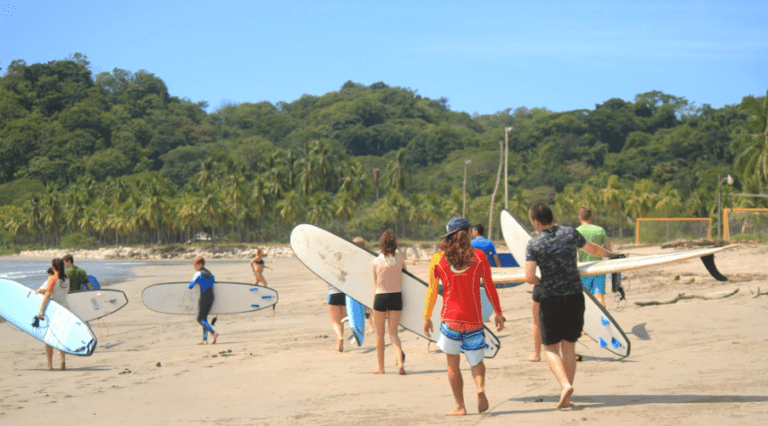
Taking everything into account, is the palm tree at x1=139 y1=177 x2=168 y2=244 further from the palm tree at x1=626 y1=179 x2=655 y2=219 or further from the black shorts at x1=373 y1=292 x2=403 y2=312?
the black shorts at x1=373 y1=292 x2=403 y2=312

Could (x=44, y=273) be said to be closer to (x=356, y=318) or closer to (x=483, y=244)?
(x=356, y=318)

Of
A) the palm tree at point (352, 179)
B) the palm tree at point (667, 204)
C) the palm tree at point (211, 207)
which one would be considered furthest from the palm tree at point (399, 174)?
the palm tree at point (667, 204)

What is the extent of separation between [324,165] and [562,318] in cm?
7399

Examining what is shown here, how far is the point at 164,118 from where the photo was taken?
11550cm

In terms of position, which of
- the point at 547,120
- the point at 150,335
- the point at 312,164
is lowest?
the point at 150,335

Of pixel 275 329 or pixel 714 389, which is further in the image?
pixel 275 329

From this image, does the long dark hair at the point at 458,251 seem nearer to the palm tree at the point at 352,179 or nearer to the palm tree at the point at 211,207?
the palm tree at the point at 211,207

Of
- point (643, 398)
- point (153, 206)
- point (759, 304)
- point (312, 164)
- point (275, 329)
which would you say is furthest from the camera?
point (312, 164)

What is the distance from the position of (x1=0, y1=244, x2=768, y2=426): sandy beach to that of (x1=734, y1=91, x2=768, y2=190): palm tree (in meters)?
30.6

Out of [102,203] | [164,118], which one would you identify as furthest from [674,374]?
[164,118]

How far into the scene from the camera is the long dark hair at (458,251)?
436cm

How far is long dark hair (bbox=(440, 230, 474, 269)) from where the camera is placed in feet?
14.3

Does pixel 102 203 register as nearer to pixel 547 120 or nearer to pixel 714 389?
pixel 547 120

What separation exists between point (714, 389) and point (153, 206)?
70154 mm
